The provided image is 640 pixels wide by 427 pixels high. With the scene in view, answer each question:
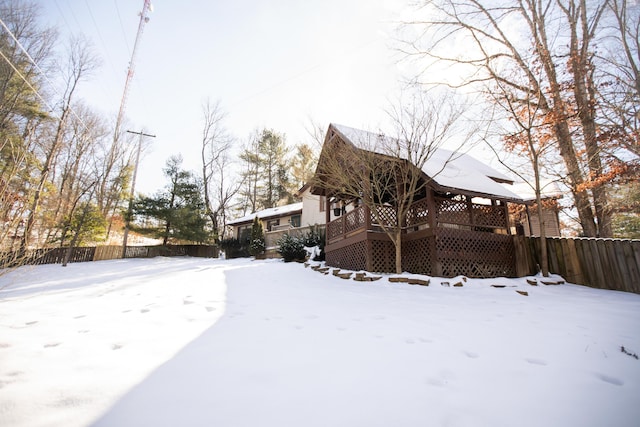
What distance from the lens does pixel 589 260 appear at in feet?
23.9

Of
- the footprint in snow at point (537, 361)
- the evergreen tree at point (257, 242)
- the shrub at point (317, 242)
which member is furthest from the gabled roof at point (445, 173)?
the evergreen tree at point (257, 242)

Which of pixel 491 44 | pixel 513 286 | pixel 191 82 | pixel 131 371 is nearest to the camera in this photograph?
pixel 131 371

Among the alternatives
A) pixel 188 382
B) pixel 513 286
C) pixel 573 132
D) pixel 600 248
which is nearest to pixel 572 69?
pixel 573 132

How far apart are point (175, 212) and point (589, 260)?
800 inches

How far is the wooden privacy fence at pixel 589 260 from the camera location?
659cm

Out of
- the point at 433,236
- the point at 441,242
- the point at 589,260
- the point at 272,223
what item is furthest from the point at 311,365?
the point at 272,223

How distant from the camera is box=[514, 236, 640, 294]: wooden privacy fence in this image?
6594mm

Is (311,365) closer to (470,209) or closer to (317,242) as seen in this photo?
(470,209)

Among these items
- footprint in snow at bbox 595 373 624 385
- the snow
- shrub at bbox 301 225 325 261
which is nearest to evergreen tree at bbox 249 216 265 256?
shrub at bbox 301 225 325 261

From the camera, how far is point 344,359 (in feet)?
8.13

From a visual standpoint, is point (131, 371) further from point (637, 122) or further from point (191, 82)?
point (191, 82)

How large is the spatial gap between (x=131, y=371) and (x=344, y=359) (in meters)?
1.68

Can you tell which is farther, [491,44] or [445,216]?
[491,44]

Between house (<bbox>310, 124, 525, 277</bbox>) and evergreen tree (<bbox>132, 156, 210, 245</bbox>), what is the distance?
44.0 feet
